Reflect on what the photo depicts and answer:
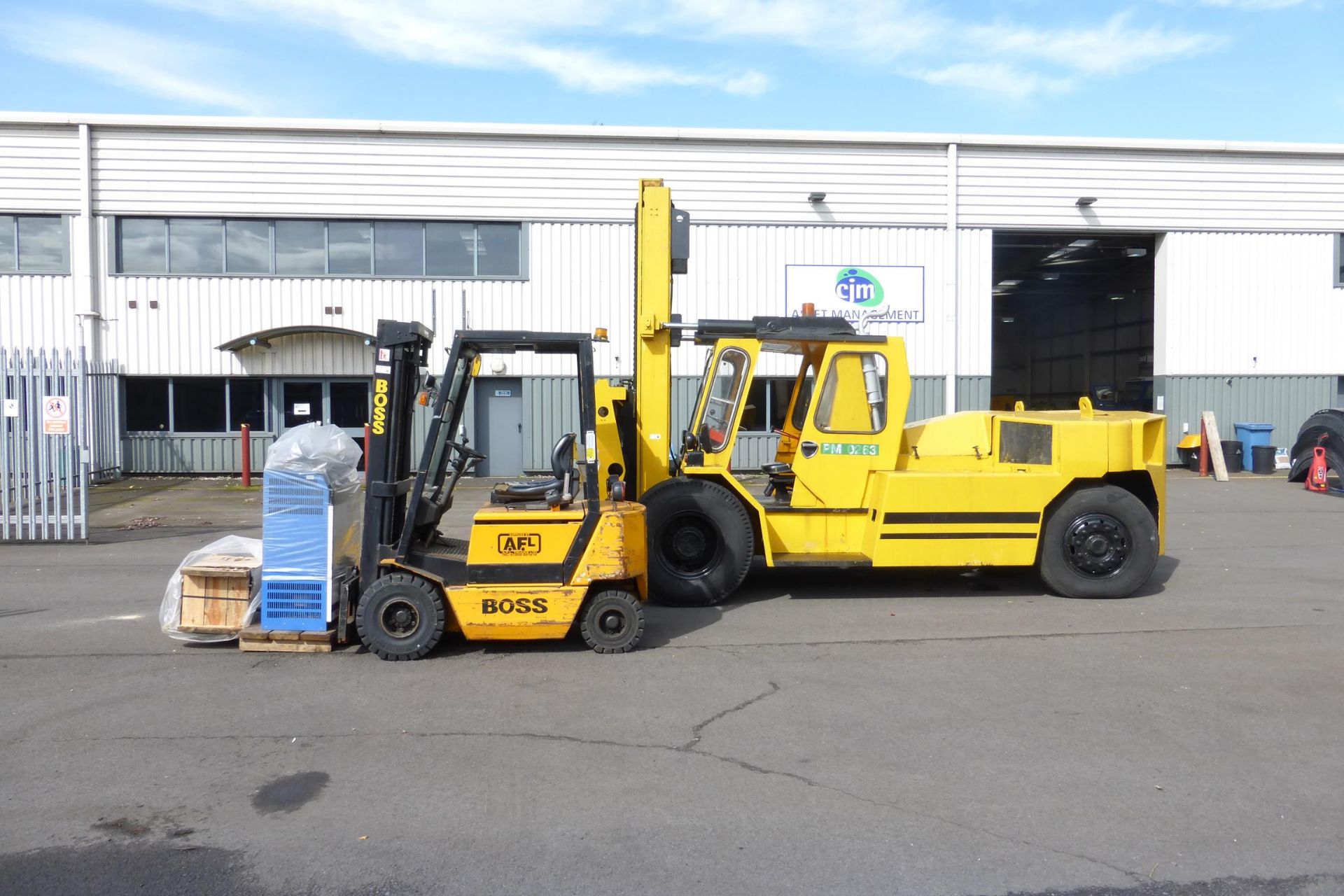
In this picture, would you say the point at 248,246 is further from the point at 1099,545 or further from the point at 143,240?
the point at 1099,545

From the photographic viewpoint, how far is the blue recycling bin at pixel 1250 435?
2156cm

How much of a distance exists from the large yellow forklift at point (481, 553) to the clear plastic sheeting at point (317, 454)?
0.36m

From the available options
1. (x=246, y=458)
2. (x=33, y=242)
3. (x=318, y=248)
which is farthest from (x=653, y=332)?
(x=33, y=242)

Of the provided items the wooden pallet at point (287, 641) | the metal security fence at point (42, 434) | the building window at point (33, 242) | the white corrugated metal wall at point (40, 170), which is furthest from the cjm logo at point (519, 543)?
the white corrugated metal wall at point (40, 170)

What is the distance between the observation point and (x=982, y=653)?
7074 millimetres

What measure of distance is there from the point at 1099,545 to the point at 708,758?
5525 millimetres

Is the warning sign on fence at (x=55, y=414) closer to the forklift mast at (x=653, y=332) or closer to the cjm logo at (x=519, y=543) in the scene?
the forklift mast at (x=653, y=332)

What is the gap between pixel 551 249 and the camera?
2105 cm

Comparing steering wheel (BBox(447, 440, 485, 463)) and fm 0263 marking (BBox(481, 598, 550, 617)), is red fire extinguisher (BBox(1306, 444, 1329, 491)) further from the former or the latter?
steering wheel (BBox(447, 440, 485, 463))

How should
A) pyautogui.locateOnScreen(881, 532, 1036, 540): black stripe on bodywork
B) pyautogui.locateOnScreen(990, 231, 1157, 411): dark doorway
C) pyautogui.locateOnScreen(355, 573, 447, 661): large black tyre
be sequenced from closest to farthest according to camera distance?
1. pyautogui.locateOnScreen(355, 573, 447, 661): large black tyre
2. pyautogui.locateOnScreen(881, 532, 1036, 540): black stripe on bodywork
3. pyautogui.locateOnScreen(990, 231, 1157, 411): dark doorway

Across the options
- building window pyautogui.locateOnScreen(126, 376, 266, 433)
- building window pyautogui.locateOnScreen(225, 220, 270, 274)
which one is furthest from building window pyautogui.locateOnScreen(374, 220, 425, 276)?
building window pyautogui.locateOnScreen(126, 376, 266, 433)

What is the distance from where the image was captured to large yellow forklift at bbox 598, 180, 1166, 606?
863 cm

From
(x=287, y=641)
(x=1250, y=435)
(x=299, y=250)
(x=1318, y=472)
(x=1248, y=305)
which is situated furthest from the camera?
(x=1248, y=305)

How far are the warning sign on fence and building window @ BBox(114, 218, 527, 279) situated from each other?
30.2ft
